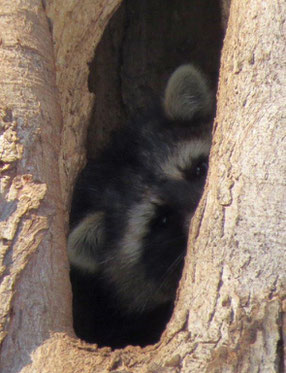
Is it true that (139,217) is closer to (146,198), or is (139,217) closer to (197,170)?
(146,198)

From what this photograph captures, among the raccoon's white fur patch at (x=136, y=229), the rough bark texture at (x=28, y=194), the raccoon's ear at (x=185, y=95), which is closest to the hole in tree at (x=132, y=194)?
the raccoon's white fur patch at (x=136, y=229)

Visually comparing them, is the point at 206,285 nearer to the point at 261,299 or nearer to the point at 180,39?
the point at 261,299

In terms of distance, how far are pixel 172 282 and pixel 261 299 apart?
1.54 metres

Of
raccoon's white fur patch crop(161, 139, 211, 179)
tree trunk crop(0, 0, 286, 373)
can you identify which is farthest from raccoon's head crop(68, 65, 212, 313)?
tree trunk crop(0, 0, 286, 373)

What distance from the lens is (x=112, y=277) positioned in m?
4.07

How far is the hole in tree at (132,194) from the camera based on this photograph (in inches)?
150

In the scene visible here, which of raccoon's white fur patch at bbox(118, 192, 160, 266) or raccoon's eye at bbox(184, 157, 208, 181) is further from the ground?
raccoon's eye at bbox(184, 157, 208, 181)

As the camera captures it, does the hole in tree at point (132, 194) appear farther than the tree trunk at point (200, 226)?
Yes

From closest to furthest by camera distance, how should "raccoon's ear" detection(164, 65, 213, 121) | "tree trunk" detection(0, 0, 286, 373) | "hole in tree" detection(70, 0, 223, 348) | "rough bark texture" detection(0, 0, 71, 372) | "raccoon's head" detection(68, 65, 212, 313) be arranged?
1. "tree trunk" detection(0, 0, 286, 373)
2. "rough bark texture" detection(0, 0, 71, 372)
3. "raccoon's head" detection(68, 65, 212, 313)
4. "hole in tree" detection(70, 0, 223, 348)
5. "raccoon's ear" detection(164, 65, 213, 121)

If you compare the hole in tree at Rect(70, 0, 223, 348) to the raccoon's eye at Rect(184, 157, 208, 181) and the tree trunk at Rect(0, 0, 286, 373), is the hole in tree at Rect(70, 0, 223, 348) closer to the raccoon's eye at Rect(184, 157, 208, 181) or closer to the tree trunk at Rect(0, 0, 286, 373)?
the raccoon's eye at Rect(184, 157, 208, 181)

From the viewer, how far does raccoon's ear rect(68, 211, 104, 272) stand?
3.86 metres

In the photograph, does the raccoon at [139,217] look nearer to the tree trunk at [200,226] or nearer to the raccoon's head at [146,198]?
the raccoon's head at [146,198]

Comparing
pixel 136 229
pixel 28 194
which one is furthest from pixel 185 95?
pixel 28 194

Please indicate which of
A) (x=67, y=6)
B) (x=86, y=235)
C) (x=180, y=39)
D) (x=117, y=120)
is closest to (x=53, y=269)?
(x=86, y=235)
